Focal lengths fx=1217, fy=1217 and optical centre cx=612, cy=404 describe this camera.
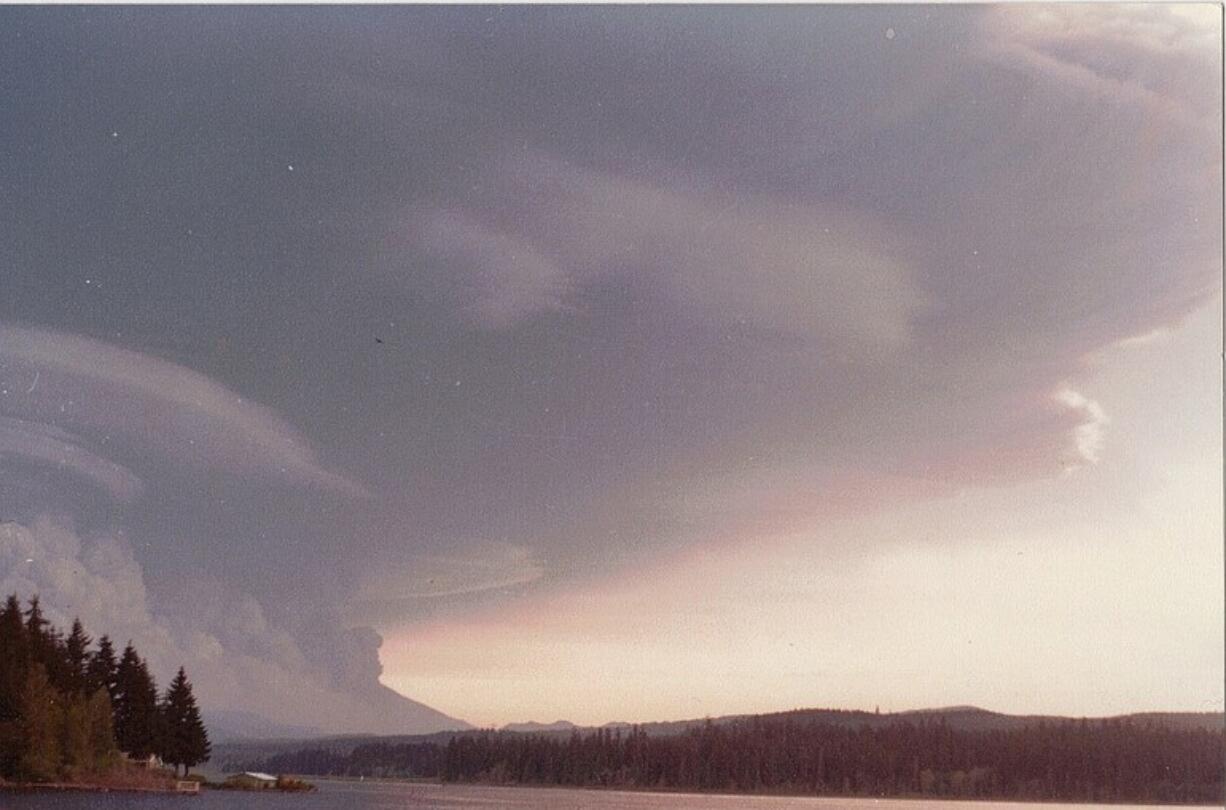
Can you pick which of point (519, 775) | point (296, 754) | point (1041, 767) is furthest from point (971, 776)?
point (296, 754)

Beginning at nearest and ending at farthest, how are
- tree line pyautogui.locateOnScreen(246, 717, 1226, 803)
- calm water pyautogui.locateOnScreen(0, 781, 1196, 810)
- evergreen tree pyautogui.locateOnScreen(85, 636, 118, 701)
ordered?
calm water pyautogui.locateOnScreen(0, 781, 1196, 810), evergreen tree pyautogui.locateOnScreen(85, 636, 118, 701), tree line pyautogui.locateOnScreen(246, 717, 1226, 803)

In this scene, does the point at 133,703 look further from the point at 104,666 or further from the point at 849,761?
the point at 849,761

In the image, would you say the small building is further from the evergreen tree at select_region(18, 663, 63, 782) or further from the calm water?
the evergreen tree at select_region(18, 663, 63, 782)

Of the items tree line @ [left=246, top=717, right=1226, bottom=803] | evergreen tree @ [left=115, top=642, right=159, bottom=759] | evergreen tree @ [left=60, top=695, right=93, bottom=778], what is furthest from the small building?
evergreen tree @ [left=60, top=695, right=93, bottom=778]

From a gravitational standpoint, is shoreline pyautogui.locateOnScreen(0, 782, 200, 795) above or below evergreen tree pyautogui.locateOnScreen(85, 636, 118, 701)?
below

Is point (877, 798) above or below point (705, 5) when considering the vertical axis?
below

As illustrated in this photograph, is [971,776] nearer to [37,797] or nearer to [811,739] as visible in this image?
[811,739]

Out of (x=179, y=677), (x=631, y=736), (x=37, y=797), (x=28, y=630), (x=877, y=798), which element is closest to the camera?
(x=37, y=797)
